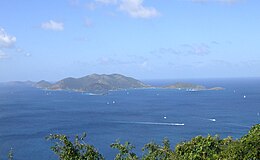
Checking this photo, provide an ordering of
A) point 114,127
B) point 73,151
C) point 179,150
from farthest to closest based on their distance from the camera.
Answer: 1. point 114,127
2. point 179,150
3. point 73,151

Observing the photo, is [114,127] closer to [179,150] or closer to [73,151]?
[179,150]

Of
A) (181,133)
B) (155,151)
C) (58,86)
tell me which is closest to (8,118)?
(181,133)

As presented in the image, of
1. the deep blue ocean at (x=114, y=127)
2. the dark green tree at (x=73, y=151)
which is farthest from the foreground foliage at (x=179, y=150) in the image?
the deep blue ocean at (x=114, y=127)

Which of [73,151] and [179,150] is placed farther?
[179,150]

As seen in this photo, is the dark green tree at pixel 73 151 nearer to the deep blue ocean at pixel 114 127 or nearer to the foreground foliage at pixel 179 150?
the foreground foliage at pixel 179 150

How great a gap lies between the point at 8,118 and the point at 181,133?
122 feet

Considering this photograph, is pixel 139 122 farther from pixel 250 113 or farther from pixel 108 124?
pixel 250 113

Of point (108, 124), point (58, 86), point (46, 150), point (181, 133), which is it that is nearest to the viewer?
point (46, 150)

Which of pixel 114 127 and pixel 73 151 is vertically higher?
pixel 73 151

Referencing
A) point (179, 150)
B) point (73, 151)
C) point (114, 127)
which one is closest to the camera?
point (73, 151)

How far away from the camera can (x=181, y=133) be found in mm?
51594

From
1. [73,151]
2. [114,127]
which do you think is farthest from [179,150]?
[114,127]

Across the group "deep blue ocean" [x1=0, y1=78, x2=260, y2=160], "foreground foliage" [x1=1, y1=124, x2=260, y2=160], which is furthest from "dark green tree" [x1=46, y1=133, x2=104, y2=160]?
"deep blue ocean" [x1=0, y1=78, x2=260, y2=160]

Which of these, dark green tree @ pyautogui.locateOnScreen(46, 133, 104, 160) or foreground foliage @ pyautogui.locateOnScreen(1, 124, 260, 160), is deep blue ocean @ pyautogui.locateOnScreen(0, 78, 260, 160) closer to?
foreground foliage @ pyautogui.locateOnScreen(1, 124, 260, 160)
